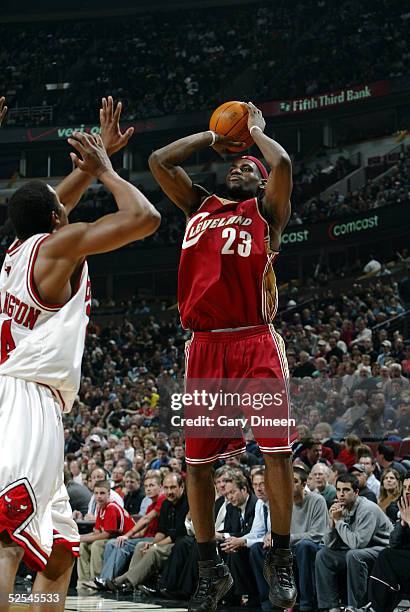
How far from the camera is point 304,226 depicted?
2688 cm

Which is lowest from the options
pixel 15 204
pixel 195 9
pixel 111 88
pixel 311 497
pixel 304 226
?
pixel 311 497

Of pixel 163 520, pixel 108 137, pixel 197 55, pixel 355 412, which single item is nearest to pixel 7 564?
pixel 108 137

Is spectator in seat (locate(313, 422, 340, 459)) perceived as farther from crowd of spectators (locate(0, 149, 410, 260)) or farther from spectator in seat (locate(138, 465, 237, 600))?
crowd of spectators (locate(0, 149, 410, 260))

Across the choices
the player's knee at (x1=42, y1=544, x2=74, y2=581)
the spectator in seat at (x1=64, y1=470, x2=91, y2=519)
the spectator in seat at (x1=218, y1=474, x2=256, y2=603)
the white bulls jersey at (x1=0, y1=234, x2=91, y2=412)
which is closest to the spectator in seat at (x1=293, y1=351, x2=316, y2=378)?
the spectator in seat at (x1=64, y1=470, x2=91, y2=519)

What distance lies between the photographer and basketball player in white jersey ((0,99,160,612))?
12.9ft

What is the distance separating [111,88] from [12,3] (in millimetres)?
6372

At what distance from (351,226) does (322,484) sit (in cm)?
1756

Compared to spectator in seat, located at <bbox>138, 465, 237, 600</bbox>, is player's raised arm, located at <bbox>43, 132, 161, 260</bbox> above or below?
above

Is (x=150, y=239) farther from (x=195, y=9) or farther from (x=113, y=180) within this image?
(x=113, y=180)

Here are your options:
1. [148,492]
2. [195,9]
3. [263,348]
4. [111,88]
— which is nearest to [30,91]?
[111,88]

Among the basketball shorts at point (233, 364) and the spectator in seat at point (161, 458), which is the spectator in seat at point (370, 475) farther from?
the basketball shorts at point (233, 364)

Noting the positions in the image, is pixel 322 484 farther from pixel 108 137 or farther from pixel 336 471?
pixel 108 137

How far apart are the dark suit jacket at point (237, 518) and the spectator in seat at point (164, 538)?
27.5 inches

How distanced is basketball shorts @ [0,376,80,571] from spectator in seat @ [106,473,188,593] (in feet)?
20.0
